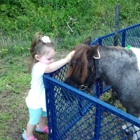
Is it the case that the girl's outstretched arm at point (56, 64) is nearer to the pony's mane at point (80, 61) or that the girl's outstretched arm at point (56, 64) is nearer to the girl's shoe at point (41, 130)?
the pony's mane at point (80, 61)

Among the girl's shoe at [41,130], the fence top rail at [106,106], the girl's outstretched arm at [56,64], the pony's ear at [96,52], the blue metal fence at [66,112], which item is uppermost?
the pony's ear at [96,52]

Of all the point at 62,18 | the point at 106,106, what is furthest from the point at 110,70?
the point at 62,18

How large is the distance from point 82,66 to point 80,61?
0.05m

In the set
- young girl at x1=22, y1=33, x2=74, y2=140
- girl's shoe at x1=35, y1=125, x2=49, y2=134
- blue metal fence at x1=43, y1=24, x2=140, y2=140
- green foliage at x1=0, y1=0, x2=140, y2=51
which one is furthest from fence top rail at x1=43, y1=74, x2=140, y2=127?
green foliage at x1=0, y1=0, x2=140, y2=51

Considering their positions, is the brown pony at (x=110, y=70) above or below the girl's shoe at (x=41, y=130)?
above

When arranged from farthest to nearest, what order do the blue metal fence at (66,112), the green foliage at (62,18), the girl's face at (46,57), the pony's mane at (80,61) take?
the green foliage at (62,18)
the girl's face at (46,57)
the pony's mane at (80,61)
the blue metal fence at (66,112)

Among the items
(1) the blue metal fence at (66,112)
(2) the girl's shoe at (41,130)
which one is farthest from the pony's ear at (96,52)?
(2) the girl's shoe at (41,130)

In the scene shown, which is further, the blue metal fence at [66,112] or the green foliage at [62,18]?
the green foliage at [62,18]

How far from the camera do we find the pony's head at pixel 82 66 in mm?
2539

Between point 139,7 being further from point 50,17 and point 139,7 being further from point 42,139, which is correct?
point 42,139

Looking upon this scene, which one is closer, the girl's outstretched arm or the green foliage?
the girl's outstretched arm

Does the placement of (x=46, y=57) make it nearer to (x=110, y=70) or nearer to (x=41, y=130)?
(x=110, y=70)

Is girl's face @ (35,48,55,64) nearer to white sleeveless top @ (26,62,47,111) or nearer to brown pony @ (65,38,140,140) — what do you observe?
white sleeveless top @ (26,62,47,111)

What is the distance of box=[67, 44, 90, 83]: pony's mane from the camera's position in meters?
2.53
